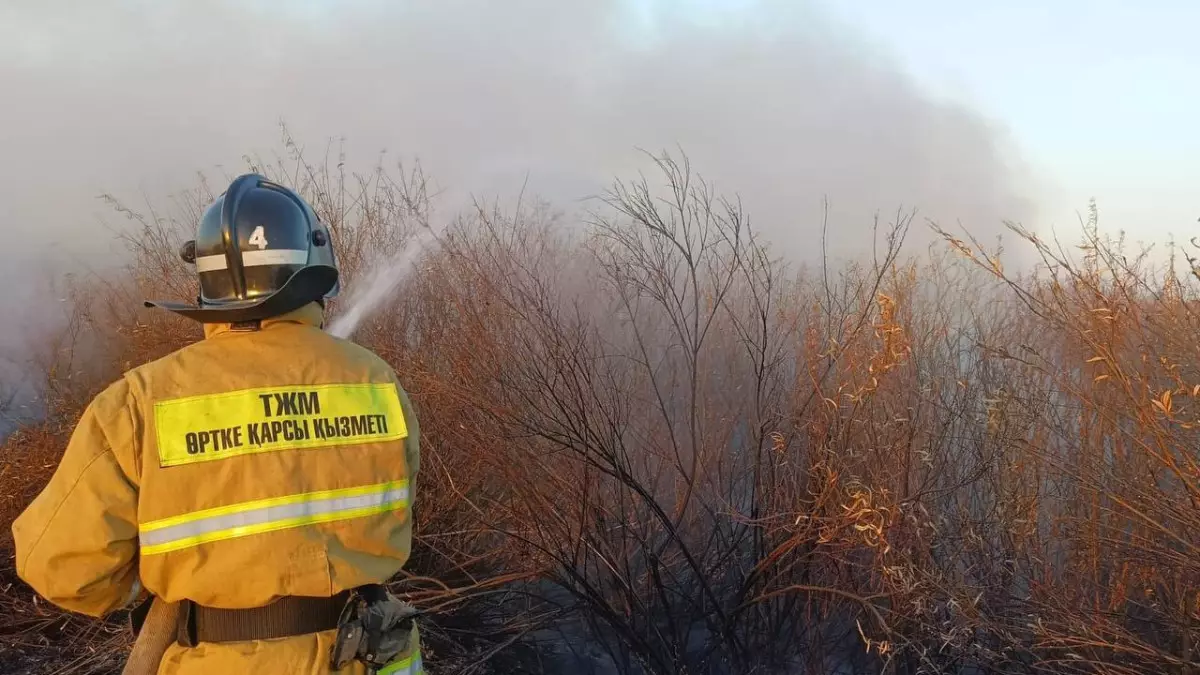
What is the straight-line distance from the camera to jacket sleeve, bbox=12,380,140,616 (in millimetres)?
1543

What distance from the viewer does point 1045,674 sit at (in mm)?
3766

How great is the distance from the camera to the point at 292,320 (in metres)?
1.88

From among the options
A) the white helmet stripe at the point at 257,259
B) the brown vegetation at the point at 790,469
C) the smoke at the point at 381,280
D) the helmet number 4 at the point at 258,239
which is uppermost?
the helmet number 4 at the point at 258,239

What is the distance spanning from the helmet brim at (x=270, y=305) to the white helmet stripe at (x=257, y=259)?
0.08 m

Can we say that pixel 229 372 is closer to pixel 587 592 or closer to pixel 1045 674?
pixel 587 592

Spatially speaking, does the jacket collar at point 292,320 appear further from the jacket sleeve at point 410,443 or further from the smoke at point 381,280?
the smoke at point 381,280

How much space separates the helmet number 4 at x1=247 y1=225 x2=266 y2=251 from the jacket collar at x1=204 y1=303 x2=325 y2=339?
6.6 inches

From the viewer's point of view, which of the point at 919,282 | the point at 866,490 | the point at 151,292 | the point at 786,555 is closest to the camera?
the point at 866,490

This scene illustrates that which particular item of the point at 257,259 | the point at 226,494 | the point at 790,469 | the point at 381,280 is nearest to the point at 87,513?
the point at 226,494

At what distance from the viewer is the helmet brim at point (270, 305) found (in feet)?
5.84

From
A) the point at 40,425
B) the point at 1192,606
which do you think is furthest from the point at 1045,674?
the point at 40,425

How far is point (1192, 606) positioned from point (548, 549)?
9.56 feet

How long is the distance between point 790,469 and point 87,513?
3.22 metres

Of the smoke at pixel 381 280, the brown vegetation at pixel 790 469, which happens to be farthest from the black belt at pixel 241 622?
the smoke at pixel 381 280
